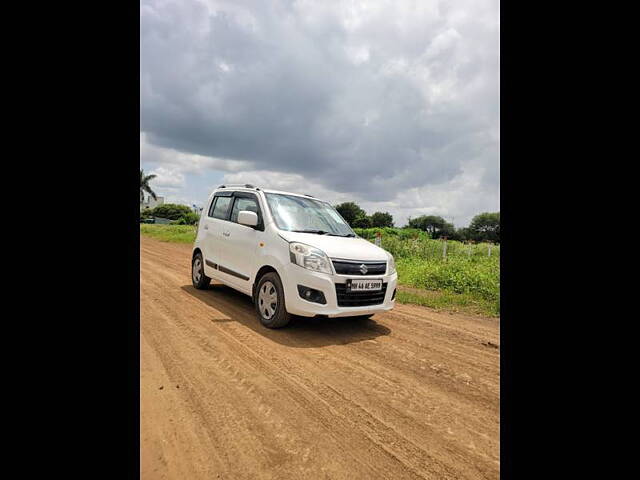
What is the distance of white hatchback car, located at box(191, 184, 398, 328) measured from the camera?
3.91 metres

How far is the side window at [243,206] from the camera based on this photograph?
5.03m

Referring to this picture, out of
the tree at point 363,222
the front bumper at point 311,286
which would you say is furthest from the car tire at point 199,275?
the tree at point 363,222

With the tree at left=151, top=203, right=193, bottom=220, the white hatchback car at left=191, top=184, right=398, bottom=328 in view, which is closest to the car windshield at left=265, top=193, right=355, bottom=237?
the white hatchback car at left=191, top=184, right=398, bottom=328

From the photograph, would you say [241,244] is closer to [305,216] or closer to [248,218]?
[248,218]

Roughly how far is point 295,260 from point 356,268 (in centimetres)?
76

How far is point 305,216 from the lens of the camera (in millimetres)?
4980

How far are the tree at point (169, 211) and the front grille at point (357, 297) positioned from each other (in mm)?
58406

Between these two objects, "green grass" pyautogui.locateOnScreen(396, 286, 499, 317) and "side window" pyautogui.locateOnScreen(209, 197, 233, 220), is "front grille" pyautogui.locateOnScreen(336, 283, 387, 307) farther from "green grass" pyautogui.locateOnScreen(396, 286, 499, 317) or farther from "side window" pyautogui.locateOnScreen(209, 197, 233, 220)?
"side window" pyautogui.locateOnScreen(209, 197, 233, 220)

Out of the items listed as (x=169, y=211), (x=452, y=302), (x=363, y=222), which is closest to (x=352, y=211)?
(x=363, y=222)

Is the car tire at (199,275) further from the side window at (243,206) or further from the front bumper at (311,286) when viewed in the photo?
the front bumper at (311,286)

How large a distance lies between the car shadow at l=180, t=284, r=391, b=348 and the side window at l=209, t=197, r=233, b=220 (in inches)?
56.1
